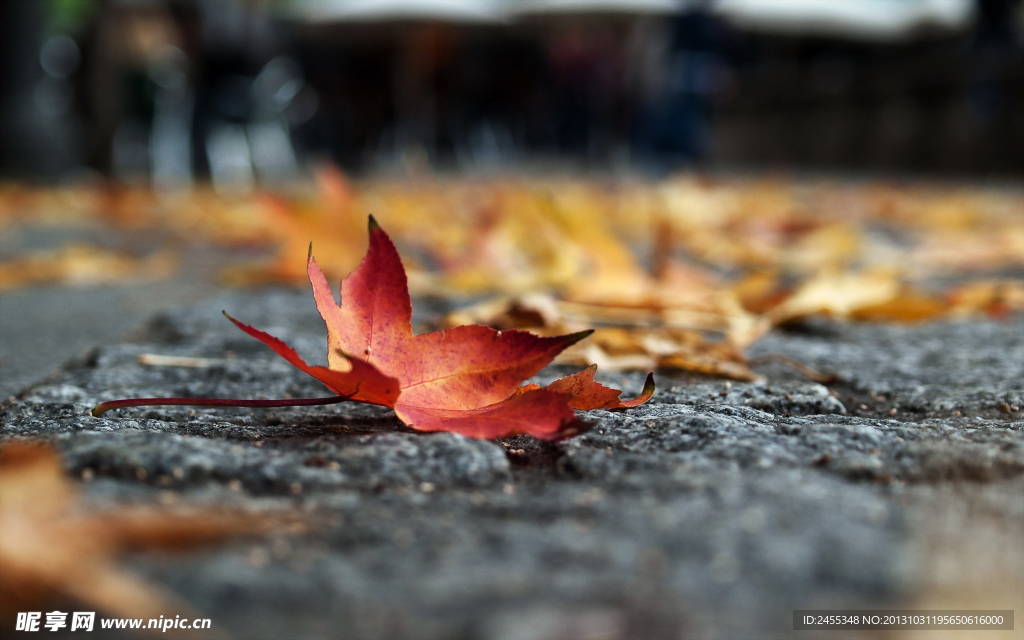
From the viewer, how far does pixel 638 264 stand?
1847 millimetres

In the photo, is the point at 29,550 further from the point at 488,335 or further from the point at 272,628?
the point at 488,335

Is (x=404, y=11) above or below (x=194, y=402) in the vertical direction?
above

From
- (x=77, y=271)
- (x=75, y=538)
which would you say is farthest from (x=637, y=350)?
(x=77, y=271)

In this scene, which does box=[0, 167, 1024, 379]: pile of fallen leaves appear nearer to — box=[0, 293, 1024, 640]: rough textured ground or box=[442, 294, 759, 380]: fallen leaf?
box=[442, 294, 759, 380]: fallen leaf

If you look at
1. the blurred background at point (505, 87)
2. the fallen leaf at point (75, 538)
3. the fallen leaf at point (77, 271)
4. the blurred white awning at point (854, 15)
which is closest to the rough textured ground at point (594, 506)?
the fallen leaf at point (75, 538)

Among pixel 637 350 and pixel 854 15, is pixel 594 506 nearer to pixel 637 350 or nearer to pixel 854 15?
pixel 637 350

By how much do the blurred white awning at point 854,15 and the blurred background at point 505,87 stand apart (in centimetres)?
3

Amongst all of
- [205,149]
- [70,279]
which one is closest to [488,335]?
[70,279]

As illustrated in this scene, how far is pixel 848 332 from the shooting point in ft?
3.76

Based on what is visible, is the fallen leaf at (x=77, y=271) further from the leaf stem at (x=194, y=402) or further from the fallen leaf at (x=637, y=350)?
the leaf stem at (x=194, y=402)

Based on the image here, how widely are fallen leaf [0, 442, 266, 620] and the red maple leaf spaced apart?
13 centimetres

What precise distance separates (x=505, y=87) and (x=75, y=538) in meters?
18.0

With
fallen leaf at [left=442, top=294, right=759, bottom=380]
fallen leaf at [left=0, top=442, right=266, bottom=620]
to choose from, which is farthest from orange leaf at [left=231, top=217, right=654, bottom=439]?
fallen leaf at [left=442, top=294, right=759, bottom=380]

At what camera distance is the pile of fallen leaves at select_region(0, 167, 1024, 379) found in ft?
3.54
